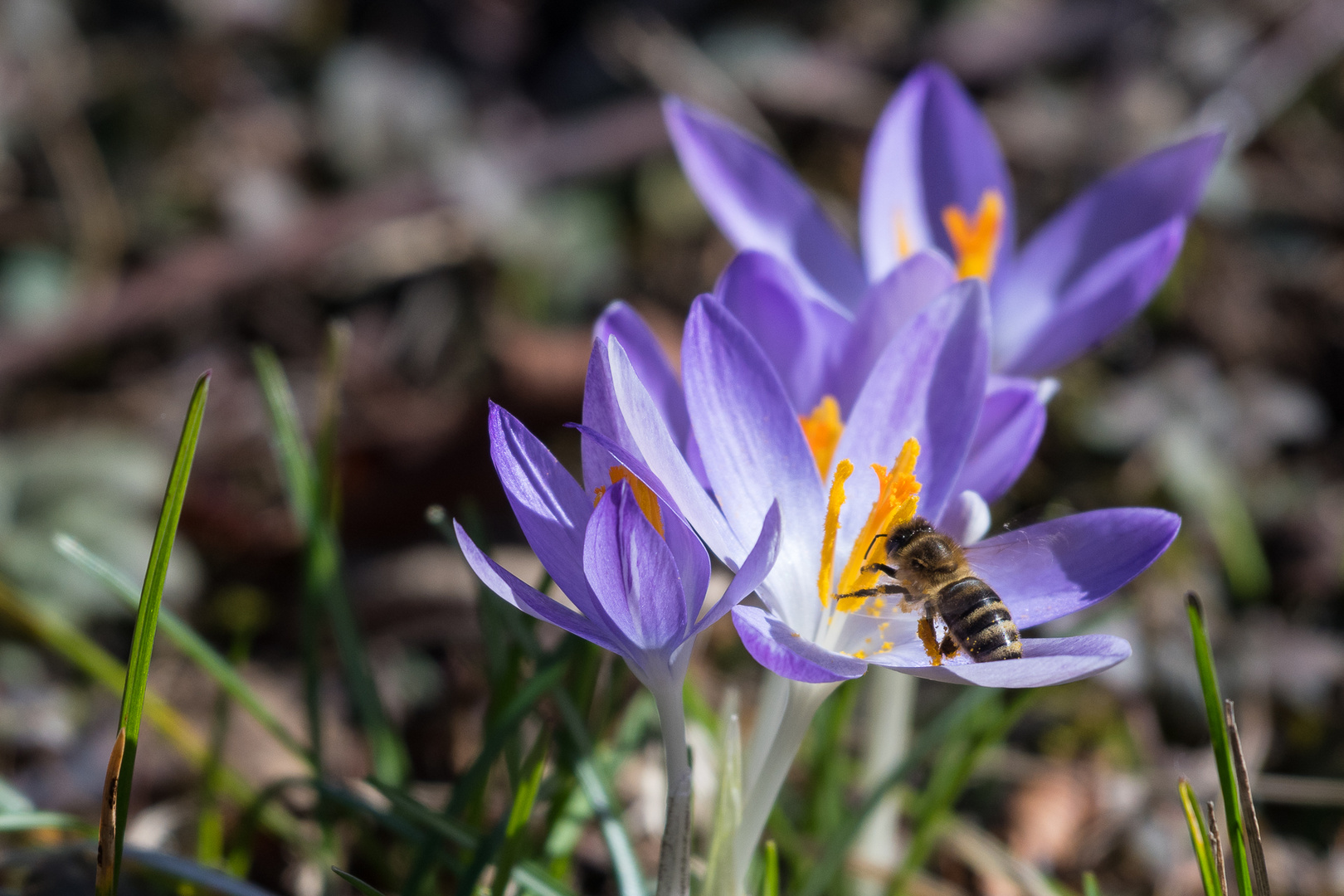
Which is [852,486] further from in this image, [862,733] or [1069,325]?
[862,733]

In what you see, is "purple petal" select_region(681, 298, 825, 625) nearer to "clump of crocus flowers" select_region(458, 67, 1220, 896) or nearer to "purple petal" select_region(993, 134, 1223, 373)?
"clump of crocus flowers" select_region(458, 67, 1220, 896)

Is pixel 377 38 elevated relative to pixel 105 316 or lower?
elevated

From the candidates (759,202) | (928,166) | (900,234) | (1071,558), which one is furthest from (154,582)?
(928,166)

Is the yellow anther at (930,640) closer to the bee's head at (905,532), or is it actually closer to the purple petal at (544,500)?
the bee's head at (905,532)

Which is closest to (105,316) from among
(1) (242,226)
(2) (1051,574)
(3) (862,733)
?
(1) (242,226)

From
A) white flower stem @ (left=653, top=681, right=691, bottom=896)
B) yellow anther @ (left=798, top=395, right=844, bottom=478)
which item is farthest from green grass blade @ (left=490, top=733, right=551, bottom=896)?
yellow anther @ (left=798, top=395, right=844, bottom=478)

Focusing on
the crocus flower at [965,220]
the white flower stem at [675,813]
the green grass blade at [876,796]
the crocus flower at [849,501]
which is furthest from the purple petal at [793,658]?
the crocus flower at [965,220]
